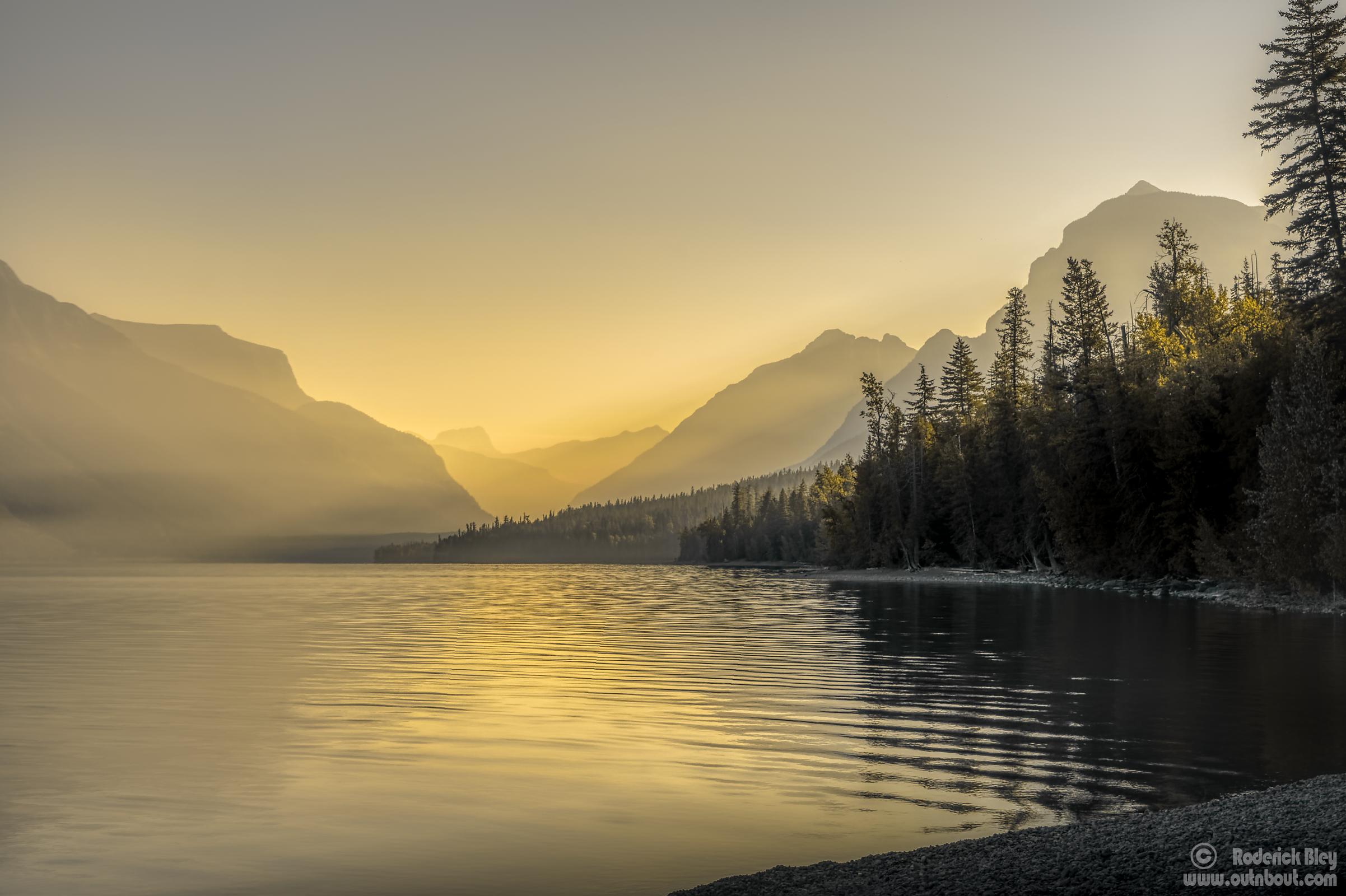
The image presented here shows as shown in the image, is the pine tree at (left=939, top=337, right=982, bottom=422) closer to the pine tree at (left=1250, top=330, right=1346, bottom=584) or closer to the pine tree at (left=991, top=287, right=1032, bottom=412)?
the pine tree at (left=991, top=287, right=1032, bottom=412)

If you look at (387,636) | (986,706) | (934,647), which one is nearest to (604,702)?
(986,706)

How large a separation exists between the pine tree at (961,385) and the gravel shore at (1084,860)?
146 metres

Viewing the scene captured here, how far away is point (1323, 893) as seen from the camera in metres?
8.95

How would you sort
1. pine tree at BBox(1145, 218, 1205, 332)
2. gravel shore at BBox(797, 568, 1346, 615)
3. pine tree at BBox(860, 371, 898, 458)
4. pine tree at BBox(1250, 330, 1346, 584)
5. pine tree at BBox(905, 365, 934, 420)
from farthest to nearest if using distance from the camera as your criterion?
pine tree at BBox(905, 365, 934, 420)
pine tree at BBox(860, 371, 898, 458)
pine tree at BBox(1145, 218, 1205, 332)
gravel shore at BBox(797, 568, 1346, 615)
pine tree at BBox(1250, 330, 1346, 584)

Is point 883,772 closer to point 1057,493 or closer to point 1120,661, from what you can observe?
point 1120,661

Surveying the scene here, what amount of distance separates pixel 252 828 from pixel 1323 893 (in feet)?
42.6

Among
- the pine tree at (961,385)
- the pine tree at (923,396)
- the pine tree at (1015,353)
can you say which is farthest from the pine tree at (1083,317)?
the pine tree at (923,396)

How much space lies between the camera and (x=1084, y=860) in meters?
10.3

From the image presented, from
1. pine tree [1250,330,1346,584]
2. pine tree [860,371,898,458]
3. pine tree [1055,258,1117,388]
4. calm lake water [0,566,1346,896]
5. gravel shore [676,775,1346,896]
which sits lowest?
calm lake water [0,566,1346,896]

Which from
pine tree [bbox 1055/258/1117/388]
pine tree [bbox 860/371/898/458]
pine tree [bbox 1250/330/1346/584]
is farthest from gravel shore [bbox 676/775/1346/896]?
pine tree [bbox 860/371/898/458]

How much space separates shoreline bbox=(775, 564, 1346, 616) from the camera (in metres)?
58.6

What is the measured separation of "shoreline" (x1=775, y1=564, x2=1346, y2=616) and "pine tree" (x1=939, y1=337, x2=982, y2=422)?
1164 inches

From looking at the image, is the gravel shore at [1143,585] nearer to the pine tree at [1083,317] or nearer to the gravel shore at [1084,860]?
the pine tree at [1083,317]

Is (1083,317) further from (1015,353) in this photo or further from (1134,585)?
(1134,585)
